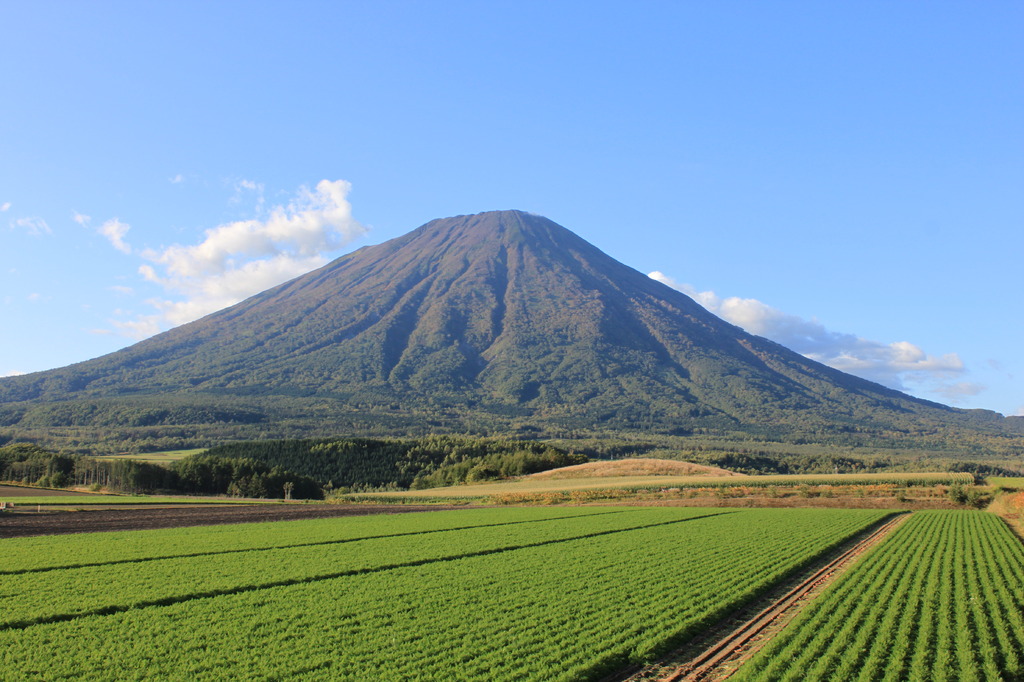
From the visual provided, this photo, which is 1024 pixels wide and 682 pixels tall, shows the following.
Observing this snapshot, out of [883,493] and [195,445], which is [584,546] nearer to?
[883,493]

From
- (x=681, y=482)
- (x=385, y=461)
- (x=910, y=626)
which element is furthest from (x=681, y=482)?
(x=910, y=626)

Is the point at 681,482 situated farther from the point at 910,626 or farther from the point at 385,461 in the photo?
the point at 910,626

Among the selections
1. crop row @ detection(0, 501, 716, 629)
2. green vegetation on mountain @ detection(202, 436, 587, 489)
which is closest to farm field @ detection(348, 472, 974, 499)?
green vegetation on mountain @ detection(202, 436, 587, 489)

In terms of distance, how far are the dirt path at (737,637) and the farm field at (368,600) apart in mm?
398

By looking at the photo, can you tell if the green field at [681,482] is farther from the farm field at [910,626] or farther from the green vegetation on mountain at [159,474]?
the farm field at [910,626]

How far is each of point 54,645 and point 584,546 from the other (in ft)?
61.2

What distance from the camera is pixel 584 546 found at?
89.9 ft

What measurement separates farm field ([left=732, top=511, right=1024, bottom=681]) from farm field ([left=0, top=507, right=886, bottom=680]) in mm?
2152

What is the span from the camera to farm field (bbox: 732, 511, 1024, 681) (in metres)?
11.8

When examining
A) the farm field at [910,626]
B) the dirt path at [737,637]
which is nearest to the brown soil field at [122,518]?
the dirt path at [737,637]

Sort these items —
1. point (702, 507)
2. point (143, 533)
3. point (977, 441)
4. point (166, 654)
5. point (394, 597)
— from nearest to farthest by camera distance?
point (166, 654) < point (394, 597) < point (143, 533) < point (702, 507) < point (977, 441)

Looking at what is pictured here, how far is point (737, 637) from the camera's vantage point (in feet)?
47.2

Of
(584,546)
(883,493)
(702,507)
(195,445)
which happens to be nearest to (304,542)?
(584,546)

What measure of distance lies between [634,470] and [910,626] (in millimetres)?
75068
